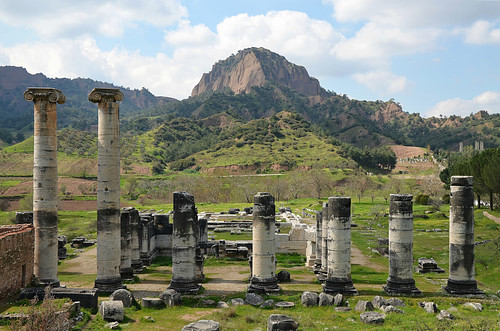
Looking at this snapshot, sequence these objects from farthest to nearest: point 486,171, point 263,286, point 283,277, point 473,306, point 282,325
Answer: point 486,171
point 283,277
point 263,286
point 473,306
point 282,325

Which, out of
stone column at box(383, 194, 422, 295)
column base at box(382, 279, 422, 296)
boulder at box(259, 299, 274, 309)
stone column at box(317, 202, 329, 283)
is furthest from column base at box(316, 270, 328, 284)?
boulder at box(259, 299, 274, 309)

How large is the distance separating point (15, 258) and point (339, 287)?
14.5 m

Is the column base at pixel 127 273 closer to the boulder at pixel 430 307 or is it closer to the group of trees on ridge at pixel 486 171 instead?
the boulder at pixel 430 307

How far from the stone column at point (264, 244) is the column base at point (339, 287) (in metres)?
2.43

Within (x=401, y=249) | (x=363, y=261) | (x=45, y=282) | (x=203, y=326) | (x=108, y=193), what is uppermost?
(x=108, y=193)

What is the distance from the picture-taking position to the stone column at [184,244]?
20.0 meters

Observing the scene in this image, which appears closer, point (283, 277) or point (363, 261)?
point (283, 277)

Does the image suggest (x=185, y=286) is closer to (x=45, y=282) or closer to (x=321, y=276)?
(x=45, y=282)

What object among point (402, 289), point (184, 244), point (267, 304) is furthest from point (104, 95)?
point (402, 289)

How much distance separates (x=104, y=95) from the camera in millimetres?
19609

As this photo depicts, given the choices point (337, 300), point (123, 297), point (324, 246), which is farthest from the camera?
point (324, 246)

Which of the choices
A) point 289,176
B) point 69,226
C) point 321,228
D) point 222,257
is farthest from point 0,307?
point 289,176

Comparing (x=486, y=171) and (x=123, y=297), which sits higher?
(x=486, y=171)

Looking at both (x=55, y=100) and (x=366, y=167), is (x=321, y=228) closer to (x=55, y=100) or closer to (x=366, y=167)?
(x=55, y=100)
